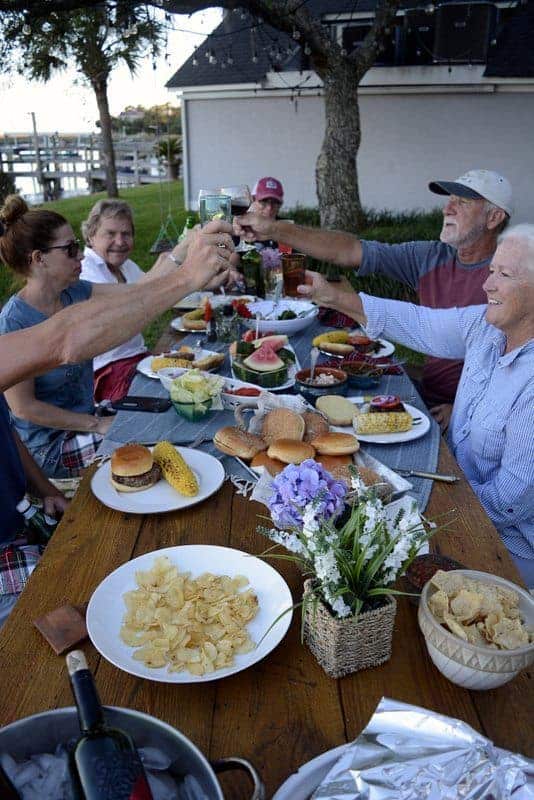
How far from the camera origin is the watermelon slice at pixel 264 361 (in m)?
2.92

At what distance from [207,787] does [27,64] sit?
13.3 m

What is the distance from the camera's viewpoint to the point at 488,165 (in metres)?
14.3

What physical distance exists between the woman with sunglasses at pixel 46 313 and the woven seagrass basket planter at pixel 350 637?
2.19m

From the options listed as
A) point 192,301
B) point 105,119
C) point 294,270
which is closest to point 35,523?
point 294,270

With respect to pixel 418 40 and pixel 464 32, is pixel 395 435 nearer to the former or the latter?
pixel 464 32

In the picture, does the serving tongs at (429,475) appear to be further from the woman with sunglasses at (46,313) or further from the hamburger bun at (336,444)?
the woman with sunglasses at (46,313)

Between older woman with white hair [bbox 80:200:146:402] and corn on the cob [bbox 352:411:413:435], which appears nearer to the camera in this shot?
corn on the cob [bbox 352:411:413:435]

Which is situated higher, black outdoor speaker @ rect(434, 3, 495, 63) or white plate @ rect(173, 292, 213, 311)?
black outdoor speaker @ rect(434, 3, 495, 63)

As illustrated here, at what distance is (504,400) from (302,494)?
1310 mm

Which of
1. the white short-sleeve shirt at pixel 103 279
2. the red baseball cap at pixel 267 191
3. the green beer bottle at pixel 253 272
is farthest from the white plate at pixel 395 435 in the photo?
the red baseball cap at pixel 267 191

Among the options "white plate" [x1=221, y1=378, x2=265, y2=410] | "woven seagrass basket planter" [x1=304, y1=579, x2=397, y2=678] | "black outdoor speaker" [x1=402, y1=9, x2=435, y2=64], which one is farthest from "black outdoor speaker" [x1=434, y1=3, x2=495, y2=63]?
"woven seagrass basket planter" [x1=304, y1=579, x2=397, y2=678]

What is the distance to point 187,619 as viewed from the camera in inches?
56.5

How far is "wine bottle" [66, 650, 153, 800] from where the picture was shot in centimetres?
77

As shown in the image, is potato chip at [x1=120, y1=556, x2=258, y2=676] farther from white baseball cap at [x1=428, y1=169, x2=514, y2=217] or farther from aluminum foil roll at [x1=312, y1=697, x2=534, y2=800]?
white baseball cap at [x1=428, y1=169, x2=514, y2=217]
